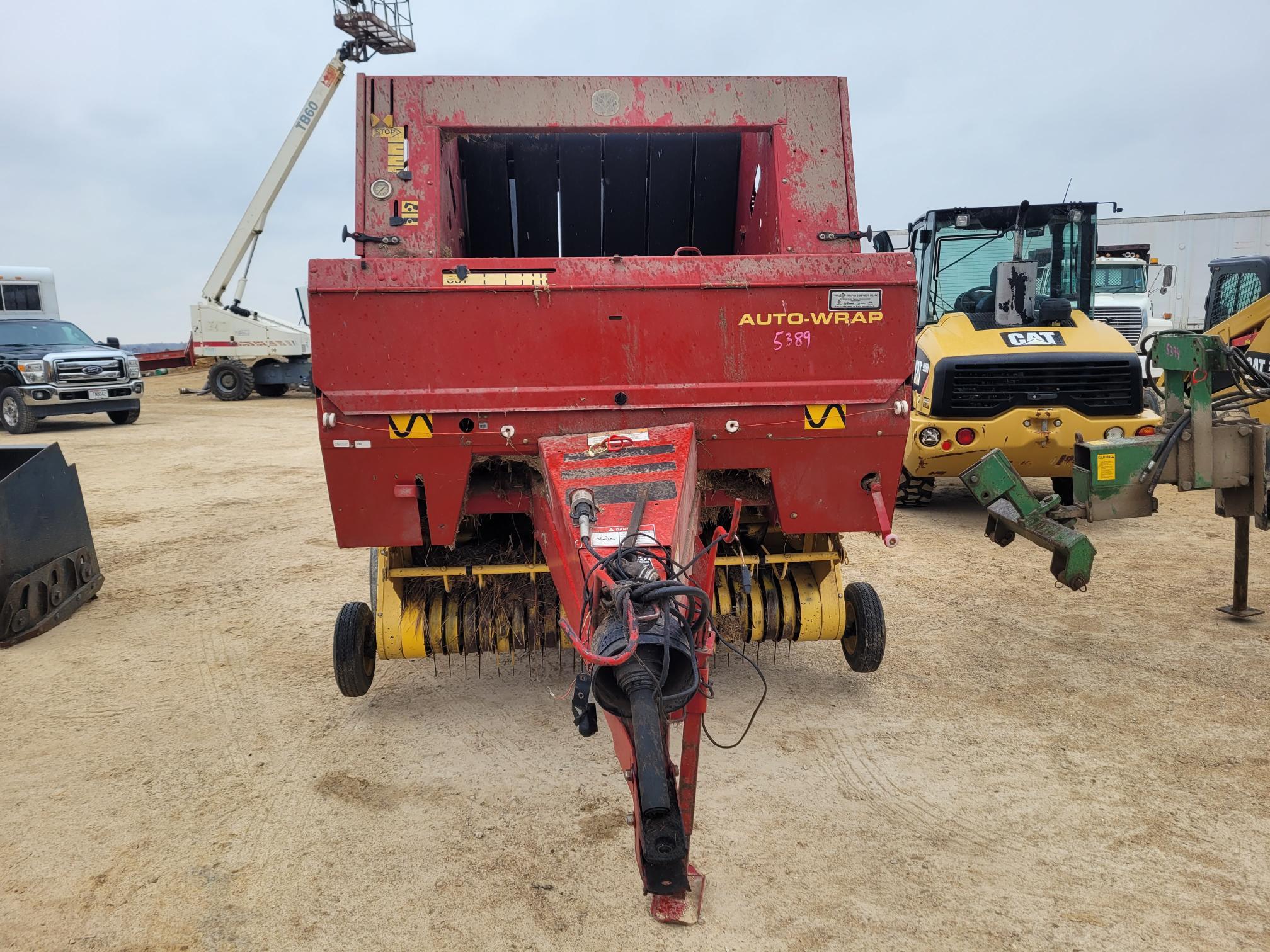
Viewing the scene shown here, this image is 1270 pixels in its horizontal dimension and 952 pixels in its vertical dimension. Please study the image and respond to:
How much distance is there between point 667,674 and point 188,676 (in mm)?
3546

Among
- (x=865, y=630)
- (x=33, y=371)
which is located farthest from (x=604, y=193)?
(x=33, y=371)

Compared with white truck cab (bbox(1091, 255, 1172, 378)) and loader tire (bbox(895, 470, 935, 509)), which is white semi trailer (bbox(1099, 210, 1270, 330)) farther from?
loader tire (bbox(895, 470, 935, 509))

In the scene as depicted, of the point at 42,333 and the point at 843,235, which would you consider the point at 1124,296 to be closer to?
the point at 843,235

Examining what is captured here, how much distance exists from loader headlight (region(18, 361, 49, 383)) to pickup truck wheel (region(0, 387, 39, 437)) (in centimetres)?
26

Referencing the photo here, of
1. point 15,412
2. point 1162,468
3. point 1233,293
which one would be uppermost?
point 1233,293

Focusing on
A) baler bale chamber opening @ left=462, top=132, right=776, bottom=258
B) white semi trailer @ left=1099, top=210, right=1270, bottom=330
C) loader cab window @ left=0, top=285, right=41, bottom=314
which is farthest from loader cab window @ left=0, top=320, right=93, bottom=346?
white semi trailer @ left=1099, top=210, right=1270, bottom=330

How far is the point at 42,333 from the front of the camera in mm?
15867

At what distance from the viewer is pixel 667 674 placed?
7.42ft

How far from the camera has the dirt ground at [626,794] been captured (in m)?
2.75

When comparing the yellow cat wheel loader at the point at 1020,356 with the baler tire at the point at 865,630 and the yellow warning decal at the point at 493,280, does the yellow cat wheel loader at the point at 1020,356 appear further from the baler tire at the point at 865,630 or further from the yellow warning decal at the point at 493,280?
the yellow warning decal at the point at 493,280

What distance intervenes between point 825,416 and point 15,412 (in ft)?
50.3

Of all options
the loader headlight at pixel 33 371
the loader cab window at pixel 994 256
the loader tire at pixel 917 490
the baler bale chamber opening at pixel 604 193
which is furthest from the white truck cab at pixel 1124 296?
the loader headlight at pixel 33 371

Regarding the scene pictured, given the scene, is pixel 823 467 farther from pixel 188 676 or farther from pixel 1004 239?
pixel 1004 239

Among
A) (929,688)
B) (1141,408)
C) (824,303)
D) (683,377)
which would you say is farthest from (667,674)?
(1141,408)
